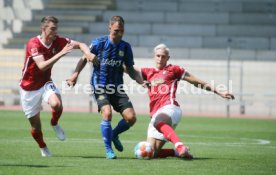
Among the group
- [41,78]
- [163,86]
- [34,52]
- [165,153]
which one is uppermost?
[34,52]

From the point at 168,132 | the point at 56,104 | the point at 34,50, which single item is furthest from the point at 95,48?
the point at 168,132

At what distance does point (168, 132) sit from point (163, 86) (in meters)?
0.87

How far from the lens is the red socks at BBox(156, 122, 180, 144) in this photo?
10508mm

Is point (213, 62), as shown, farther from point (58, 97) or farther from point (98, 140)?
point (58, 97)

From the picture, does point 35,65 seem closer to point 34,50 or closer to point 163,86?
point 34,50

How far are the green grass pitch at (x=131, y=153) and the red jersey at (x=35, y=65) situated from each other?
1.05 metres

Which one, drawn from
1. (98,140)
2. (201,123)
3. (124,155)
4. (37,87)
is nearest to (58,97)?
(37,87)

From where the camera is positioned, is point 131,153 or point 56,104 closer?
point 56,104

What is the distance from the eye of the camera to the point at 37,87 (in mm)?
11117

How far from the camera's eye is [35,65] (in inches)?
435

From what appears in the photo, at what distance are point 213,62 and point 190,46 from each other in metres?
2.69

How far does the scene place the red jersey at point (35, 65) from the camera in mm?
10992

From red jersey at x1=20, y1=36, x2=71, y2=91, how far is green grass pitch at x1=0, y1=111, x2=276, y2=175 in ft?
3.46

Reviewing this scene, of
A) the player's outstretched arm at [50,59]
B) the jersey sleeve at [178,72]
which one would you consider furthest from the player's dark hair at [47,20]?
the jersey sleeve at [178,72]
